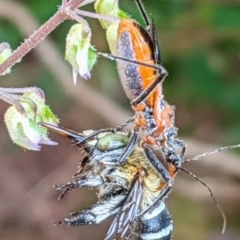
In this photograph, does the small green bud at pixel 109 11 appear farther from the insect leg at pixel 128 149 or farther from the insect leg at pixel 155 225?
the insect leg at pixel 155 225

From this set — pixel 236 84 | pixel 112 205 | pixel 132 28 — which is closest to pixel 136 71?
pixel 132 28

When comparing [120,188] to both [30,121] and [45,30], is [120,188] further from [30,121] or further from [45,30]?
[45,30]

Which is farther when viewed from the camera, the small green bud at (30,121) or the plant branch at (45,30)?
the small green bud at (30,121)

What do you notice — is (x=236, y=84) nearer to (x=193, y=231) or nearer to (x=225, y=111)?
(x=225, y=111)

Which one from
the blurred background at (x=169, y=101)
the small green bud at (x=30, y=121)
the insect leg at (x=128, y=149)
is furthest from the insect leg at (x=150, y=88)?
the blurred background at (x=169, y=101)

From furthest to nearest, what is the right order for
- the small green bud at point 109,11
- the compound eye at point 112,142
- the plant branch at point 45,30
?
1. the compound eye at point 112,142
2. the small green bud at point 109,11
3. the plant branch at point 45,30

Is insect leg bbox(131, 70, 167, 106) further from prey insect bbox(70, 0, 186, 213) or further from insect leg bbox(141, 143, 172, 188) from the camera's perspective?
insect leg bbox(141, 143, 172, 188)

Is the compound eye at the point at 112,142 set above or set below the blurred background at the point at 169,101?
below

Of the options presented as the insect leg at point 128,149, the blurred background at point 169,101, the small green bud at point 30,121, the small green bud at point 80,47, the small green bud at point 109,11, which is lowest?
the small green bud at point 30,121
